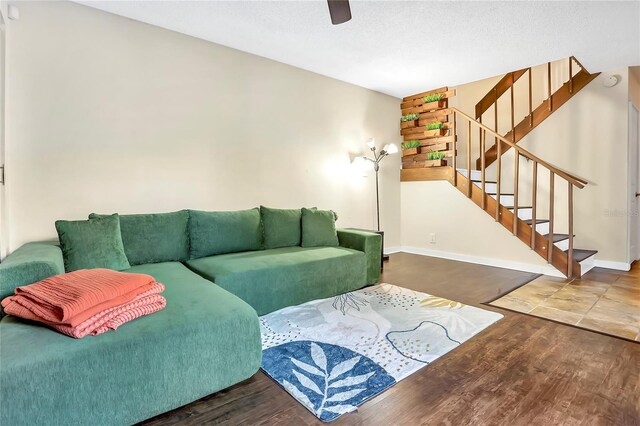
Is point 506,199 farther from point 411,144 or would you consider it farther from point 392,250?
point 392,250

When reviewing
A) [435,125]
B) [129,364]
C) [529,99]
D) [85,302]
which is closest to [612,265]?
[529,99]

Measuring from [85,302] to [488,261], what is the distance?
A: 14.7 ft

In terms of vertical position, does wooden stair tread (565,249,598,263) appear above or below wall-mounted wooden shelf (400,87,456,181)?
below

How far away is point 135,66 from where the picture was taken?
2.93m

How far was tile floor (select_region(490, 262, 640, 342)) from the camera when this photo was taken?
2.44 meters

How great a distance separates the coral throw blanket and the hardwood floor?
1.64 ft

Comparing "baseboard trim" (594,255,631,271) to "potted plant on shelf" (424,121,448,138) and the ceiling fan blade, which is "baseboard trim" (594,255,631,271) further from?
the ceiling fan blade

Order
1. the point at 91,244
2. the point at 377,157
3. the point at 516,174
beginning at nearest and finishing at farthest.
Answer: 1. the point at 91,244
2. the point at 516,174
3. the point at 377,157

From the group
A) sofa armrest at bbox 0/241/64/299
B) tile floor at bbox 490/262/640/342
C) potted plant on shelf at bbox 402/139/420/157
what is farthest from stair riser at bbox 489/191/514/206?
sofa armrest at bbox 0/241/64/299

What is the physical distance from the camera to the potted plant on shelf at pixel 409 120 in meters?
5.22

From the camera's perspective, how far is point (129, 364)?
134 cm

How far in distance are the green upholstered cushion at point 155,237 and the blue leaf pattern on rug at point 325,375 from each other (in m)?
1.34

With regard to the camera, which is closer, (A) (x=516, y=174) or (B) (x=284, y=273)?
(B) (x=284, y=273)

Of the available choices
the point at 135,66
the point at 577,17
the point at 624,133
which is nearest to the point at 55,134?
the point at 135,66
